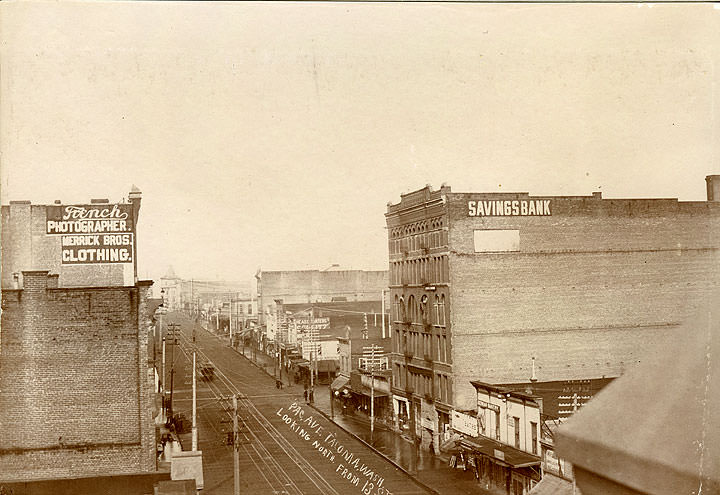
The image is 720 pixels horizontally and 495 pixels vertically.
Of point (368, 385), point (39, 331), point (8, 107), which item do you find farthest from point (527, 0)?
point (368, 385)

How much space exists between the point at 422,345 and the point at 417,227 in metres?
7.60

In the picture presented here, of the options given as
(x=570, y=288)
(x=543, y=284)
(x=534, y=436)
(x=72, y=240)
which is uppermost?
(x=72, y=240)

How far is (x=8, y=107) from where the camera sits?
50.9 feet

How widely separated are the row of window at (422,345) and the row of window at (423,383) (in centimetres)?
114

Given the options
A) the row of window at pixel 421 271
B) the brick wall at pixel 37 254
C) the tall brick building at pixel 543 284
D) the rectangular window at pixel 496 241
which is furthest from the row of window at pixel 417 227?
the brick wall at pixel 37 254

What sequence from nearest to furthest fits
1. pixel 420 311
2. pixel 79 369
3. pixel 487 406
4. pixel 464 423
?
pixel 79 369 → pixel 487 406 → pixel 464 423 → pixel 420 311

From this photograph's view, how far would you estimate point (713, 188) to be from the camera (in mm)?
42688

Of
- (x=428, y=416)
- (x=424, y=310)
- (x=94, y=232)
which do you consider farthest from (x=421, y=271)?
(x=94, y=232)

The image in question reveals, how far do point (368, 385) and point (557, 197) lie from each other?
20.6m

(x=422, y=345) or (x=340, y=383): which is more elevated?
(x=422, y=345)

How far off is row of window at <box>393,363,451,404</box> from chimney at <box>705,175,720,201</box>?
2041 cm

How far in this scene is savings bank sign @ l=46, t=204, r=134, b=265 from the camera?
2381 centimetres

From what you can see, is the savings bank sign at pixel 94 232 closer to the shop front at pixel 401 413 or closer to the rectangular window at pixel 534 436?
the rectangular window at pixel 534 436

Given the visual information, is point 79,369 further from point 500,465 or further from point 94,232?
point 500,465
